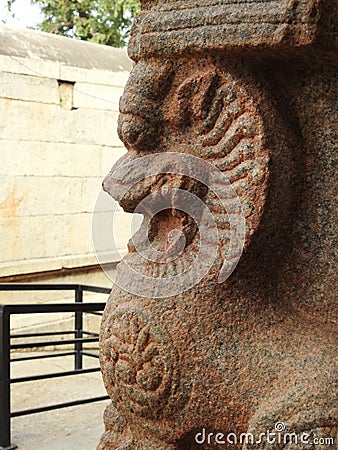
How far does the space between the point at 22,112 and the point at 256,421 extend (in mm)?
3654

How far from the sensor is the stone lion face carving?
4.20 feet

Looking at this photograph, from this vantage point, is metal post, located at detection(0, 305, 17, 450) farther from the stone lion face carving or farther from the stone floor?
the stone lion face carving

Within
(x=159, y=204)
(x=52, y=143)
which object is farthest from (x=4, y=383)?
(x=52, y=143)

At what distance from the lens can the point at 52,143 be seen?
4754 mm

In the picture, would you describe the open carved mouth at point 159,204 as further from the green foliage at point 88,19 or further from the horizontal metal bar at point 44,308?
the green foliage at point 88,19

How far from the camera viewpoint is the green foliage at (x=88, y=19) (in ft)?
28.0

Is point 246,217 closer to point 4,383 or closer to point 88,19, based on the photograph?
point 4,383

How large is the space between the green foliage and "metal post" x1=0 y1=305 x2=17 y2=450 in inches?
240

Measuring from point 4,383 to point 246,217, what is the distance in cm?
174

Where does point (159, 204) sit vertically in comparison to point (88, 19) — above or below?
below

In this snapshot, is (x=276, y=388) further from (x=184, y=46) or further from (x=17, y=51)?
(x=17, y=51)

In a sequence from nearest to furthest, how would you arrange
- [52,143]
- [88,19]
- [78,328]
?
[78,328] → [52,143] → [88,19]

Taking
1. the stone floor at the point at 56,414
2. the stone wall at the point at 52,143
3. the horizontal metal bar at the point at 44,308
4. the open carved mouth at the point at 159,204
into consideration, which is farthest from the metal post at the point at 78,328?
the open carved mouth at the point at 159,204

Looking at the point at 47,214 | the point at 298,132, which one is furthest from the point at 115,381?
the point at 47,214
